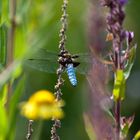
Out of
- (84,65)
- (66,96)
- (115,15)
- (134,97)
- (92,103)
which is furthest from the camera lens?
(134,97)

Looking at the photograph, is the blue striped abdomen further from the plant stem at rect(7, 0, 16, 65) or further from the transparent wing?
the plant stem at rect(7, 0, 16, 65)

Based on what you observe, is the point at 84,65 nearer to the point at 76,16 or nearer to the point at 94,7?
the point at 94,7

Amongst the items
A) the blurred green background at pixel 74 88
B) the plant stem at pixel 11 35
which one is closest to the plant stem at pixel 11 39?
the plant stem at pixel 11 35

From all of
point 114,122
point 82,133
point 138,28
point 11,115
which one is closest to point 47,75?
point 82,133

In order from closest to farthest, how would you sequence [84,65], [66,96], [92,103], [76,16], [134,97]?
[92,103], [84,65], [76,16], [66,96], [134,97]

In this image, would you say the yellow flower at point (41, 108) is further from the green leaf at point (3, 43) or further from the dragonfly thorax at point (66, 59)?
the dragonfly thorax at point (66, 59)

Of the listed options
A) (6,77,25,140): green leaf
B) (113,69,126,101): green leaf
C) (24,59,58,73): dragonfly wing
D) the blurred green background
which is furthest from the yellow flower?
the blurred green background
